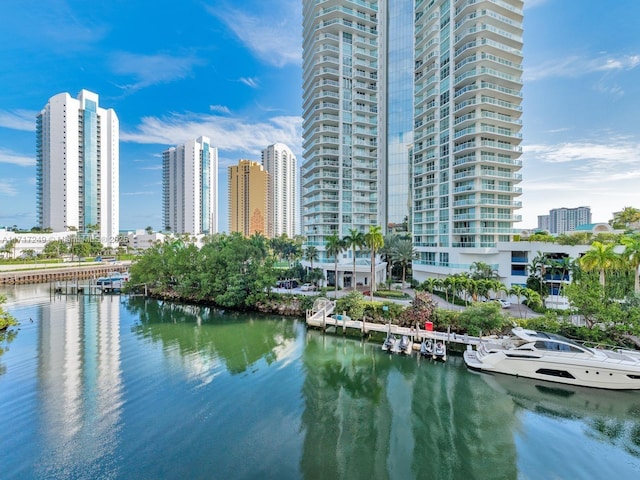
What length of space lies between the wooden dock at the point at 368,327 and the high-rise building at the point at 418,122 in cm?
1819

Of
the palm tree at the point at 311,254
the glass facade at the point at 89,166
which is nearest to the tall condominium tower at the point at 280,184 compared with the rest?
the glass facade at the point at 89,166

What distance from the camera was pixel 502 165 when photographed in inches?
1666

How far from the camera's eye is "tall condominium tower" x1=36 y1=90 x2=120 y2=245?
10388 centimetres

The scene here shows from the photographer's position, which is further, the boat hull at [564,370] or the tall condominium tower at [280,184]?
the tall condominium tower at [280,184]

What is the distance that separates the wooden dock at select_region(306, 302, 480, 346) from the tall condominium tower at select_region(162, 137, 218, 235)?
12421 centimetres

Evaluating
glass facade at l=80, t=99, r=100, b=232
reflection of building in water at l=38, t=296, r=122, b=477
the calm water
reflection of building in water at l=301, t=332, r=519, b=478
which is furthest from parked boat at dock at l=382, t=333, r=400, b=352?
glass facade at l=80, t=99, r=100, b=232

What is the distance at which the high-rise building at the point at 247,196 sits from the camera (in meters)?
133

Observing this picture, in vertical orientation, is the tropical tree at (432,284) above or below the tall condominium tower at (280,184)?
below

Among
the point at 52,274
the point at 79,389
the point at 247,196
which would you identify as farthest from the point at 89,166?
the point at 79,389

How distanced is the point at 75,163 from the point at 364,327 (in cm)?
12051

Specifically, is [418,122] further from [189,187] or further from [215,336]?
[189,187]

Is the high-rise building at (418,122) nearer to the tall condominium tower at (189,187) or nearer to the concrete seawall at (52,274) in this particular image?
the concrete seawall at (52,274)

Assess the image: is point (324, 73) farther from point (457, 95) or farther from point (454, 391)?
point (454, 391)

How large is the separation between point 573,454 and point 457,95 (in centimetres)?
4300
